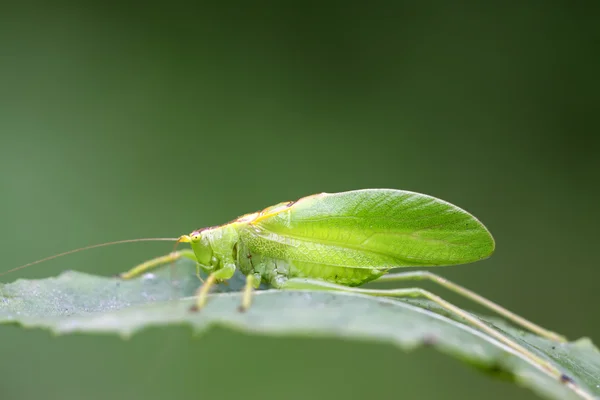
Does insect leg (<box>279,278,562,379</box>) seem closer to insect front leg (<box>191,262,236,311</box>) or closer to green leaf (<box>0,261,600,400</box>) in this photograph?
green leaf (<box>0,261,600,400</box>)

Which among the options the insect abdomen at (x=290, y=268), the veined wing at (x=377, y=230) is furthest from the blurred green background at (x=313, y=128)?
the veined wing at (x=377, y=230)

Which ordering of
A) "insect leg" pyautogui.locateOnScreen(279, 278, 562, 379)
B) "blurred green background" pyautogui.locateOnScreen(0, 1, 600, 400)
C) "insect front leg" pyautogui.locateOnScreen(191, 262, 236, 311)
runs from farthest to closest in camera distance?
"blurred green background" pyautogui.locateOnScreen(0, 1, 600, 400)
"insect front leg" pyautogui.locateOnScreen(191, 262, 236, 311)
"insect leg" pyautogui.locateOnScreen(279, 278, 562, 379)

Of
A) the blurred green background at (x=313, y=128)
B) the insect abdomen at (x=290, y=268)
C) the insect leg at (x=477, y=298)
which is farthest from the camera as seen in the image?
the blurred green background at (x=313, y=128)

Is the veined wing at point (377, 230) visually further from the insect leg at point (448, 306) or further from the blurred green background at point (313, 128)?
the blurred green background at point (313, 128)

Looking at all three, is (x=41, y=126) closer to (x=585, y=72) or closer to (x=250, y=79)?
(x=250, y=79)

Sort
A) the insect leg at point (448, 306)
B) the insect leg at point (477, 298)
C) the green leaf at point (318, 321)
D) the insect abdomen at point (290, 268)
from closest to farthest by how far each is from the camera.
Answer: the green leaf at point (318, 321), the insect leg at point (448, 306), the insect leg at point (477, 298), the insect abdomen at point (290, 268)

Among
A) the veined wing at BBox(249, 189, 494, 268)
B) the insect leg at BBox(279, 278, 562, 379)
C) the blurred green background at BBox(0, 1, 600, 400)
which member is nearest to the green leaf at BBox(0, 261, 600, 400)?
the insect leg at BBox(279, 278, 562, 379)

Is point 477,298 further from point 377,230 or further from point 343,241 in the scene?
point 343,241

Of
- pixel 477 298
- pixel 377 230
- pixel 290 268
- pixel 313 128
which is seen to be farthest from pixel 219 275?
pixel 313 128
